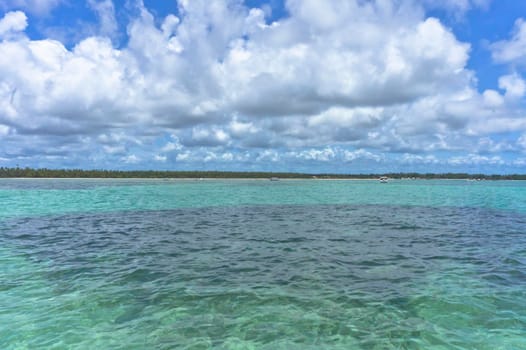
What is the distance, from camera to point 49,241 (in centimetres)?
2050

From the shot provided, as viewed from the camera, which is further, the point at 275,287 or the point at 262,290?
the point at 275,287

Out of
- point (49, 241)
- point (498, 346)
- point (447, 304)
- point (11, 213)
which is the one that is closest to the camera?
point (498, 346)

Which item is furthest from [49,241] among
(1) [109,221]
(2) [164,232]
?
(1) [109,221]

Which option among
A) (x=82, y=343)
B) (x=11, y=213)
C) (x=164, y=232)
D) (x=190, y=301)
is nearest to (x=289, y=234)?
(x=164, y=232)

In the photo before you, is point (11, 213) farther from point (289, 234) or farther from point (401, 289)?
point (401, 289)

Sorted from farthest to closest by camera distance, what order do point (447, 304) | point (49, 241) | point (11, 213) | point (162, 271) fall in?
point (11, 213)
point (49, 241)
point (162, 271)
point (447, 304)

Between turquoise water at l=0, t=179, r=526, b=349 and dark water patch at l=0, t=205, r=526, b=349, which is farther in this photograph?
dark water patch at l=0, t=205, r=526, b=349

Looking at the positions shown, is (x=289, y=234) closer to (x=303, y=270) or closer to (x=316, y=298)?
(x=303, y=270)

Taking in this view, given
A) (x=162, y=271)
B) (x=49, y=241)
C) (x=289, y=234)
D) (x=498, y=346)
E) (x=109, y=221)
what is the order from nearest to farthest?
(x=498, y=346), (x=162, y=271), (x=49, y=241), (x=289, y=234), (x=109, y=221)

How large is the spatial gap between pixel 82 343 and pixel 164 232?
52.7 feet

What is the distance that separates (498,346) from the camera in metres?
8.21

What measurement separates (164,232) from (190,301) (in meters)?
14.1

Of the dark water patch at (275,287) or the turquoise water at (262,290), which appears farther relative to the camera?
the dark water patch at (275,287)

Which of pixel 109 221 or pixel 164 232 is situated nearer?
pixel 164 232
